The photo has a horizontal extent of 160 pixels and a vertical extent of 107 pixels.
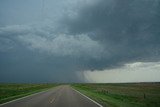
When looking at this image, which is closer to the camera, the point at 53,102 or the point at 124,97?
the point at 53,102

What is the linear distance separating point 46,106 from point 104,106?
427 cm

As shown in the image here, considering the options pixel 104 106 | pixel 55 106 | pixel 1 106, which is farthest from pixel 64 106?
pixel 1 106

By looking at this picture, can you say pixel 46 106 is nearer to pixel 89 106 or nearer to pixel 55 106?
pixel 55 106

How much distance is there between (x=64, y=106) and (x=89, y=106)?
73.5 inches

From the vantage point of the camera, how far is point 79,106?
16.6 m

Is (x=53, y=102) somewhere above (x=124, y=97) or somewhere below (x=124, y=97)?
below

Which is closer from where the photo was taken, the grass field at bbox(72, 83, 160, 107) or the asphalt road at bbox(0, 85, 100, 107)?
the asphalt road at bbox(0, 85, 100, 107)

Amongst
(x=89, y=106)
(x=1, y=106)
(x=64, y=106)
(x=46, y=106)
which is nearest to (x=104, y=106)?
(x=89, y=106)

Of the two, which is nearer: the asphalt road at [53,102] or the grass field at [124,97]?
the asphalt road at [53,102]

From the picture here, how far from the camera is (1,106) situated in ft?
52.7

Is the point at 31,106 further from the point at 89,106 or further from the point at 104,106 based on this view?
the point at 104,106

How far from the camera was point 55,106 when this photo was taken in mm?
16281

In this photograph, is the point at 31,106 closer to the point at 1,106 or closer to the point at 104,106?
the point at 1,106

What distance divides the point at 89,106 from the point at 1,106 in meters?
6.38
